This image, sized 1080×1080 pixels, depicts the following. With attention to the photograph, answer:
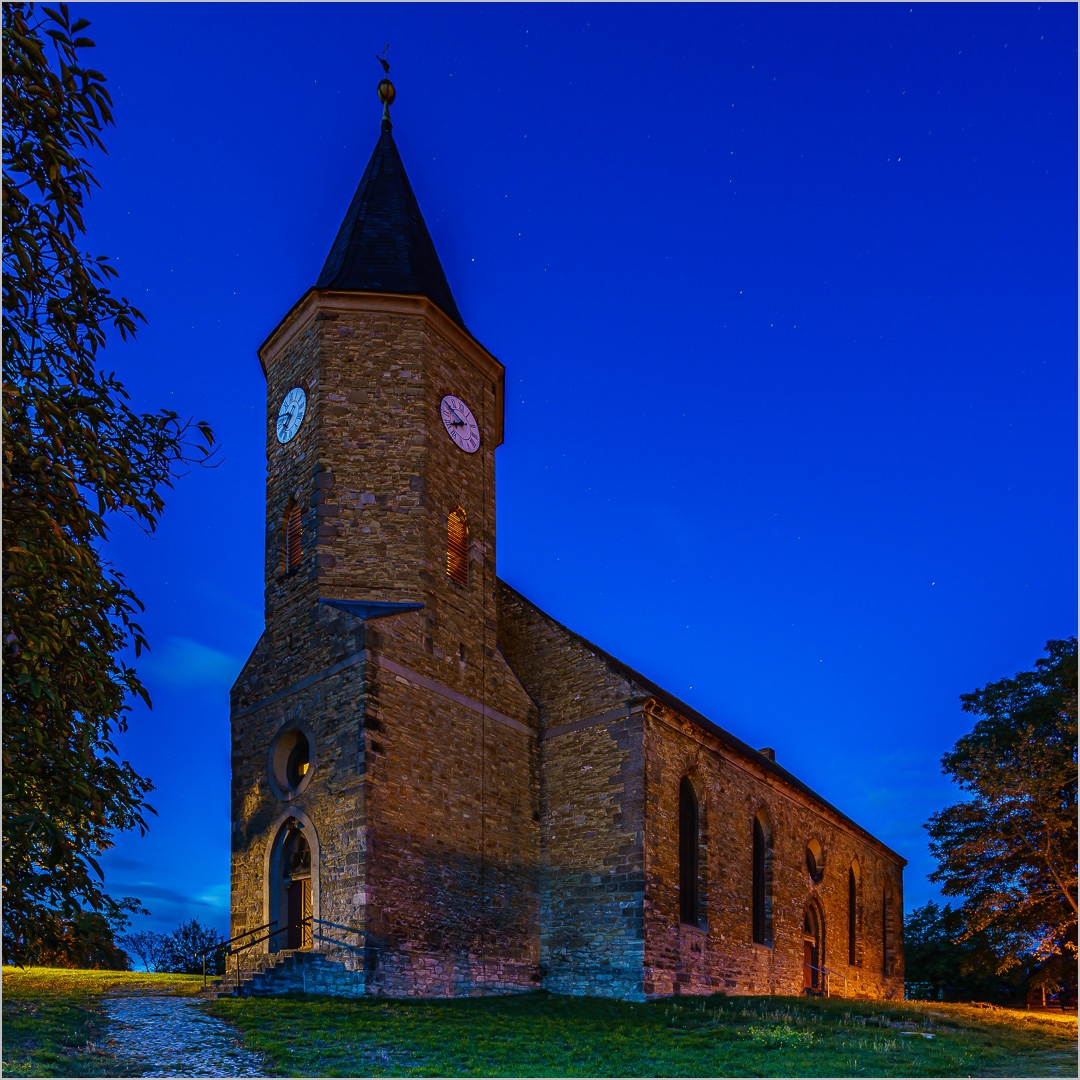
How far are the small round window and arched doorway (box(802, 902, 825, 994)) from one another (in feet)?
2.68

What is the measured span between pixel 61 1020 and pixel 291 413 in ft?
43.1

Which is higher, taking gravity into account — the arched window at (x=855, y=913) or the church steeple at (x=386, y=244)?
the church steeple at (x=386, y=244)

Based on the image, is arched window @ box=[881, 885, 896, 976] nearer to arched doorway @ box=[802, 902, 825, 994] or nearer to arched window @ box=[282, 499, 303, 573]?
arched doorway @ box=[802, 902, 825, 994]

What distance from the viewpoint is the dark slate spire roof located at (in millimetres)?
23297

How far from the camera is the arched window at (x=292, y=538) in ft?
71.9

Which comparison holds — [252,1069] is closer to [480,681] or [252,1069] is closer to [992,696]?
[480,681]

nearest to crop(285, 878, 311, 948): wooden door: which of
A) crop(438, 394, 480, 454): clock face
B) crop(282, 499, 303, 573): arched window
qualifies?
crop(282, 499, 303, 573): arched window

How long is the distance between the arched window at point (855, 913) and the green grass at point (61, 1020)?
21064mm

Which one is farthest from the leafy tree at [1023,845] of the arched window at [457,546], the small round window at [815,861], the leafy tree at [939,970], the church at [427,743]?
the arched window at [457,546]

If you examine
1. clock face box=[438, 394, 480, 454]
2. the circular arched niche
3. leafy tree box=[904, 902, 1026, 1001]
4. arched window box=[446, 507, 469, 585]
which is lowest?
leafy tree box=[904, 902, 1026, 1001]

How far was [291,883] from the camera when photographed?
2000 cm

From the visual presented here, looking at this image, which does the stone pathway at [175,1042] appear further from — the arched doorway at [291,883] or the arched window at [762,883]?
the arched window at [762,883]

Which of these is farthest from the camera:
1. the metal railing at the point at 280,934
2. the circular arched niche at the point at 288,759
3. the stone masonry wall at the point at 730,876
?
the stone masonry wall at the point at 730,876

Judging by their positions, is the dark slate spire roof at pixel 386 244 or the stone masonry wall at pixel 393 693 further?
the dark slate spire roof at pixel 386 244
